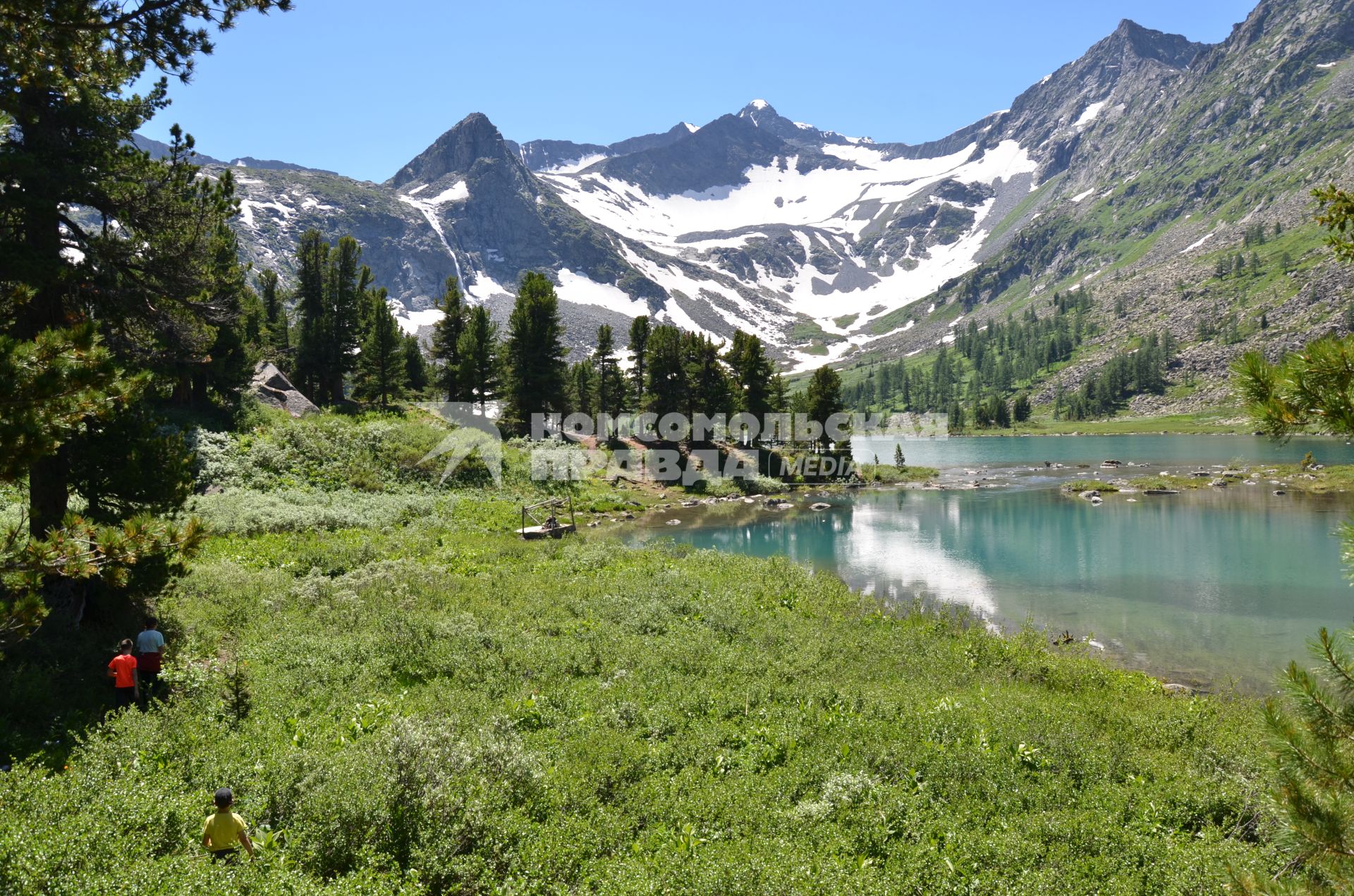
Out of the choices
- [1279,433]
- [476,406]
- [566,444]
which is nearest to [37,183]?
[1279,433]

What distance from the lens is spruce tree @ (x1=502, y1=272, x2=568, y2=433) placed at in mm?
59031

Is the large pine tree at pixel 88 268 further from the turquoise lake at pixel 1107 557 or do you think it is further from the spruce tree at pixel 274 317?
the spruce tree at pixel 274 317

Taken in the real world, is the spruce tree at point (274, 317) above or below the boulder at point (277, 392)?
above

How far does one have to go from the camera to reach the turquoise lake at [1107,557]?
20.5 m

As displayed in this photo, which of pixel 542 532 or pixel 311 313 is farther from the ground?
pixel 311 313

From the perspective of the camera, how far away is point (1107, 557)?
104 ft

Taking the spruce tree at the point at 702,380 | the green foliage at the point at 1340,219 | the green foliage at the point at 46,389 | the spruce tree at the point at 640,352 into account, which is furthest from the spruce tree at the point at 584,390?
the green foliage at the point at 1340,219

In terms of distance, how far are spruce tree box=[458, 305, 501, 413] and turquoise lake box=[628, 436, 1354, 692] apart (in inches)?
1028

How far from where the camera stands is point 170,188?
567 inches

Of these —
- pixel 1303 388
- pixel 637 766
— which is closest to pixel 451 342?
pixel 637 766

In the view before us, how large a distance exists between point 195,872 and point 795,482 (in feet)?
195

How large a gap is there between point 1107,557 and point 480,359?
51417 millimetres

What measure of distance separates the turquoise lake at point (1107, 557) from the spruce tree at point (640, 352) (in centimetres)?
2259

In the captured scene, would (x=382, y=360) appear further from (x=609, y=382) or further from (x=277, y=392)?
(x=609, y=382)
